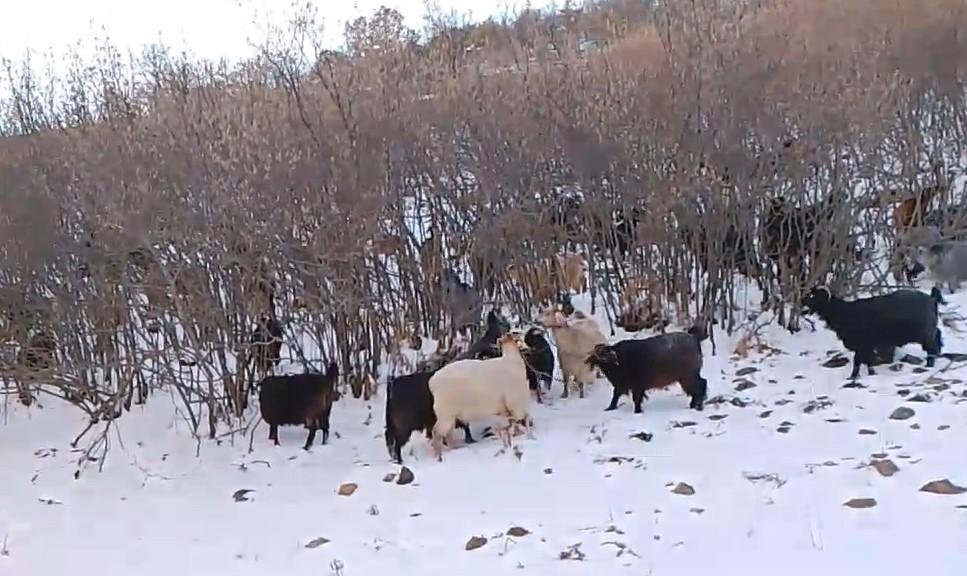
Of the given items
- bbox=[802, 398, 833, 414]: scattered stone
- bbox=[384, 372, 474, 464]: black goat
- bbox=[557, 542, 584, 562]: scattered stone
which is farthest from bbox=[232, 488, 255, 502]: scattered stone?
bbox=[802, 398, 833, 414]: scattered stone

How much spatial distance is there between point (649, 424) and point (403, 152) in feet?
12.1

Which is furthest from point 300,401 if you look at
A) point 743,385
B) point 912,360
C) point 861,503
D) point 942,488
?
point 912,360

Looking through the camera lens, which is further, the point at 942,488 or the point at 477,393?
the point at 477,393

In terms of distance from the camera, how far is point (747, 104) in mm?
9586

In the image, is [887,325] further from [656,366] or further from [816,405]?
[656,366]

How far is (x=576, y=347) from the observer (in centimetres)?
837

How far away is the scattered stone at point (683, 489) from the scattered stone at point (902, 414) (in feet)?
5.90

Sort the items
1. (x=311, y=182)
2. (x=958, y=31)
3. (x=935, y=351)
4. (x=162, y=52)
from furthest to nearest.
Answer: (x=958, y=31) < (x=162, y=52) < (x=311, y=182) < (x=935, y=351)

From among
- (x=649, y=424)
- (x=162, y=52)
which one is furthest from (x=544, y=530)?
(x=162, y=52)

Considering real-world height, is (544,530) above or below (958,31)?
below

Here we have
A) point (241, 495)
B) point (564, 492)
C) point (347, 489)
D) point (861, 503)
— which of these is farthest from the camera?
point (241, 495)

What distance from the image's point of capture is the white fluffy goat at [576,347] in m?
8.36

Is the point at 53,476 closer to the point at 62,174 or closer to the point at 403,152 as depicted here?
the point at 62,174

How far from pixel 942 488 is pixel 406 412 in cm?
363
